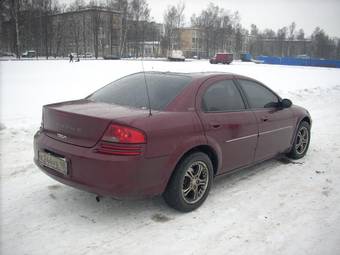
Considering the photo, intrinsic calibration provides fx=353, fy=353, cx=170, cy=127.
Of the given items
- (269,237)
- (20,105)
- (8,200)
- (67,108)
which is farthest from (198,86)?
(20,105)

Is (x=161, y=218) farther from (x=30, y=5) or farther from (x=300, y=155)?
(x=30, y=5)

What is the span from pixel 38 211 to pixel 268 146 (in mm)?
3164

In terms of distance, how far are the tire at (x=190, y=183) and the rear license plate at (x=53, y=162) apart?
1093 mm

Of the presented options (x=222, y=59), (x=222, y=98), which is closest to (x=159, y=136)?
A: (x=222, y=98)

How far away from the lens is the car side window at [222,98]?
13.7ft

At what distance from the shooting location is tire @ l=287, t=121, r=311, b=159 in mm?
5914

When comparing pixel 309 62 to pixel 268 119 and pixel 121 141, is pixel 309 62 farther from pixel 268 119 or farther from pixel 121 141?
pixel 121 141

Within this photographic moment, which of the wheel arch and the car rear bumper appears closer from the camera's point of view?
the car rear bumper

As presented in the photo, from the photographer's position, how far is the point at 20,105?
9.65 meters

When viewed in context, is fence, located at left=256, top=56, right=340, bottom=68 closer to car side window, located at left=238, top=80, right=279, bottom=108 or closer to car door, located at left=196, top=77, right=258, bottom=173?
car side window, located at left=238, top=80, right=279, bottom=108

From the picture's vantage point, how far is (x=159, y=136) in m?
3.44

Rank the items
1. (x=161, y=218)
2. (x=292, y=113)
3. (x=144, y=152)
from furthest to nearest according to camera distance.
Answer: (x=292, y=113)
(x=161, y=218)
(x=144, y=152)

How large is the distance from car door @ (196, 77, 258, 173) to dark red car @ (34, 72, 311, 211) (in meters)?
0.01

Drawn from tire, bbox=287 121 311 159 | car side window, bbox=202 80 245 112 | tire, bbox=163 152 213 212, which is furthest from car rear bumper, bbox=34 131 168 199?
tire, bbox=287 121 311 159
